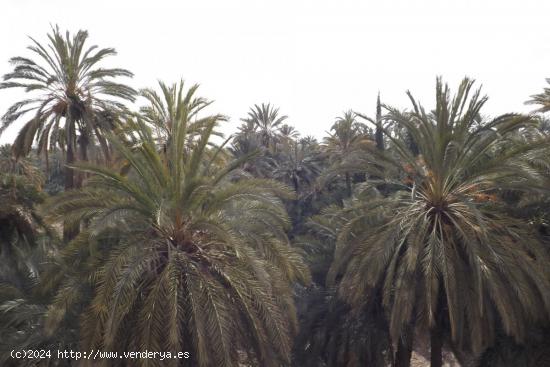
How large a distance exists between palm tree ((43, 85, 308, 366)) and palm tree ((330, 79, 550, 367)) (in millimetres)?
2244

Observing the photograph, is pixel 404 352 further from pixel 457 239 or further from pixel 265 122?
pixel 265 122

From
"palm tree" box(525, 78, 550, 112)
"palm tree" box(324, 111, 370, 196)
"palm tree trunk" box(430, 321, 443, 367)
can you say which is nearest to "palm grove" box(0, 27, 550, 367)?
"palm tree trunk" box(430, 321, 443, 367)

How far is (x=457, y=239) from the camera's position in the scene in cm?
1125

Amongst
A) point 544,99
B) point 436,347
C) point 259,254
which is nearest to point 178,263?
point 259,254

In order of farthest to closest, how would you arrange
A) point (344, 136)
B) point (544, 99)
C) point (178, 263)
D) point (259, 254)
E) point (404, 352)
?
point (344, 136) → point (544, 99) → point (404, 352) → point (259, 254) → point (178, 263)

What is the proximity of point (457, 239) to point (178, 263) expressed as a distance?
6.62m

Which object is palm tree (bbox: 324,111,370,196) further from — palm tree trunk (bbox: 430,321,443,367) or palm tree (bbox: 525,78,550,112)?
palm tree trunk (bbox: 430,321,443,367)

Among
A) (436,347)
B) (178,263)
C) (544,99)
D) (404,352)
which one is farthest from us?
(544,99)

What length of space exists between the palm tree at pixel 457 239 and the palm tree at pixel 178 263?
2244mm

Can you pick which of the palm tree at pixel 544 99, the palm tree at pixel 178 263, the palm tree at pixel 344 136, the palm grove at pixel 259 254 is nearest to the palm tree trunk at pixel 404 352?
the palm grove at pixel 259 254

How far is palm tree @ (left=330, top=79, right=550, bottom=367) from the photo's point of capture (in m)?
10.1

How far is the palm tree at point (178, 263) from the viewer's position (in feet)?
27.8

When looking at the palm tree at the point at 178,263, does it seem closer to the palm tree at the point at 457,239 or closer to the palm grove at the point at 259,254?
the palm grove at the point at 259,254

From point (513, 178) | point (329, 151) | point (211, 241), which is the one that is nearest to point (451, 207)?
point (513, 178)
